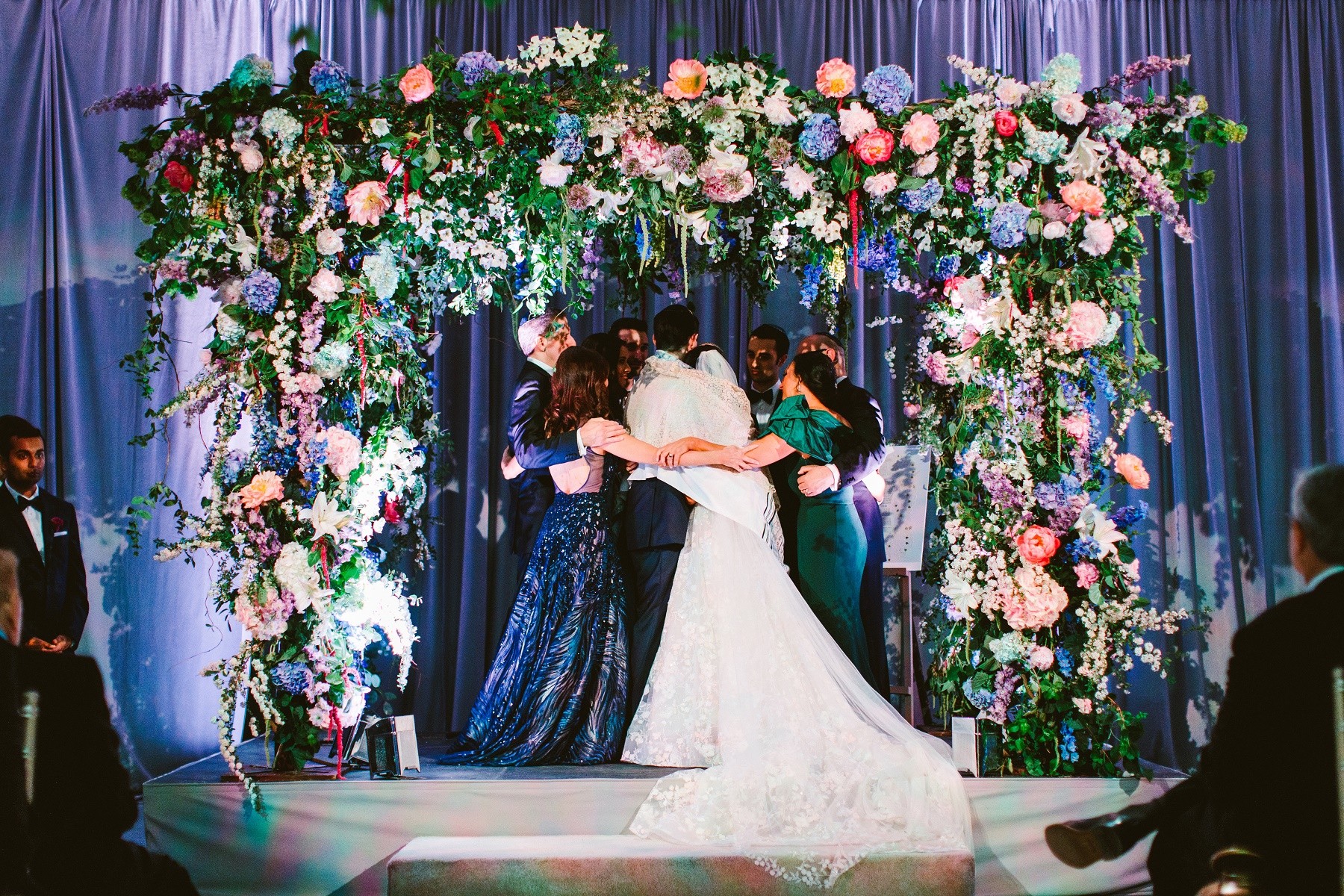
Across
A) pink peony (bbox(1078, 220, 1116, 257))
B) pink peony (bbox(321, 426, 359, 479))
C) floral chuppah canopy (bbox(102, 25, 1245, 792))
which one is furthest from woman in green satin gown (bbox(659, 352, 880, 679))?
pink peony (bbox(321, 426, 359, 479))

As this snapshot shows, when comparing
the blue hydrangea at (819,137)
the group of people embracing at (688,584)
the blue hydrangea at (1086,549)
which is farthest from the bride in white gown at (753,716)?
the blue hydrangea at (819,137)

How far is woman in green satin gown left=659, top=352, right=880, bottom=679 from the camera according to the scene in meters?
4.49

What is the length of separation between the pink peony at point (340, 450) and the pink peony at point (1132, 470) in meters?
2.74

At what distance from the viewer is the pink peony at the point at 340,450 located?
4070 millimetres

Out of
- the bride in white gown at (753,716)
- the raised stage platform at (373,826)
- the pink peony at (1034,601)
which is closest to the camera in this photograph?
the bride in white gown at (753,716)

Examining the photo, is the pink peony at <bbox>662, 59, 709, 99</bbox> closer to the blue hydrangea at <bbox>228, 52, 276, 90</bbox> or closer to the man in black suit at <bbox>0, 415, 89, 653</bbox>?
the blue hydrangea at <bbox>228, 52, 276, 90</bbox>

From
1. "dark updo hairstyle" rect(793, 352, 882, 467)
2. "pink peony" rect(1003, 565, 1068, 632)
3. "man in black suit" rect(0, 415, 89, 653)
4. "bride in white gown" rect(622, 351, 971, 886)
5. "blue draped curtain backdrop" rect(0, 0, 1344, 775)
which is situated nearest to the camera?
"bride in white gown" rect(622, 351, 971, 886)

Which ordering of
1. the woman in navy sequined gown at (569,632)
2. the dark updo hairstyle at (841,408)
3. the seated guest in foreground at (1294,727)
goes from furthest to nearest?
the dark updo hairstyle at (841,408) < the woman in navy sequined gown at (569,632) < the seated guest in foreground at (1294,727)

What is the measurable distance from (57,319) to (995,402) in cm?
460

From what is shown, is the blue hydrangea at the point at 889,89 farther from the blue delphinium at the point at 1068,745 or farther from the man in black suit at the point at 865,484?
the blue delphinium at the point at 1068,745

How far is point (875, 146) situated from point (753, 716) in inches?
81.2

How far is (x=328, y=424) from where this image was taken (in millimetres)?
4352

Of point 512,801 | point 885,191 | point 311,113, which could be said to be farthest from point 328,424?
point 885,191

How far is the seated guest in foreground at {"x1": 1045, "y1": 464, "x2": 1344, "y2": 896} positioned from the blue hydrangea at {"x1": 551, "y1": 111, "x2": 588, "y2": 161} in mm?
2817
